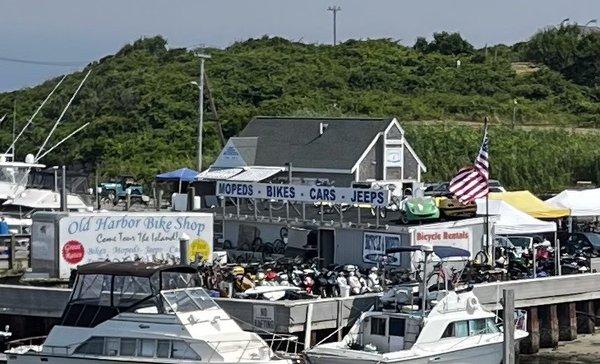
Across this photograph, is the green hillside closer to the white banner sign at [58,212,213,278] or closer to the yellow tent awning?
the yellow tent awning

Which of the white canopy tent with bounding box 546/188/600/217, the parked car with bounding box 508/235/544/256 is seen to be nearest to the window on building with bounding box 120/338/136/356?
the parked car with bounding box 508/235/544/256

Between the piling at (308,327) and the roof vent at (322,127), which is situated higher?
the roof vent at (322,127)

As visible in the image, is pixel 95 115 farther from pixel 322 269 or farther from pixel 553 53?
pixel 322 269

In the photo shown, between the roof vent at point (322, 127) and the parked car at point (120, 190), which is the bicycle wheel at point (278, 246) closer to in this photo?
the roof vent at point (322, 127)

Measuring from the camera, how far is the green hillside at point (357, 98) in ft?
254

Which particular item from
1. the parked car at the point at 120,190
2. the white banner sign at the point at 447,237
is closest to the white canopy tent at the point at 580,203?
the white banner sign at the point at 447,237

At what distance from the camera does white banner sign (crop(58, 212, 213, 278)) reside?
37375 millimetres

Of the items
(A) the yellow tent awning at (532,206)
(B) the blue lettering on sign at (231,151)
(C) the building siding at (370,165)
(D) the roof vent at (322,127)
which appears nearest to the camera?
(A) the yellow tent awning at (532,206)

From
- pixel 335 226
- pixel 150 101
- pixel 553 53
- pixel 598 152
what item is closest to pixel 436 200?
pixel 335 226

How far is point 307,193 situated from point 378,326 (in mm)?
12148

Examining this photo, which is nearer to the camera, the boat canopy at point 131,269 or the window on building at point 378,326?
the boat canopy at point 131,269

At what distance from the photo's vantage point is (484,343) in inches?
1221

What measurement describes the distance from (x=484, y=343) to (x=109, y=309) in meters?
8.67

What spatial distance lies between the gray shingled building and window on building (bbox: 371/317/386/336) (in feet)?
71.5
